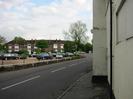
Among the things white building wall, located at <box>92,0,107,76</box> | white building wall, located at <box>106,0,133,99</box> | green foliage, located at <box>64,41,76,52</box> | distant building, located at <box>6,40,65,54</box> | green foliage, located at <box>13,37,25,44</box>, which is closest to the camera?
white building wall, located at <box>106,0,133,99</box>

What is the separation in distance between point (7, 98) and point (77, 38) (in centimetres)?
10932

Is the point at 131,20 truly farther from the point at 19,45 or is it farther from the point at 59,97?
the point at 19,45

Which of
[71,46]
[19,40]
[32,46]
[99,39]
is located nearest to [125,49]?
[99,39]

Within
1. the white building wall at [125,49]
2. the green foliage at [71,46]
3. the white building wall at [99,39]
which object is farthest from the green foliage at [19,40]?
the white building wall at [125,49]

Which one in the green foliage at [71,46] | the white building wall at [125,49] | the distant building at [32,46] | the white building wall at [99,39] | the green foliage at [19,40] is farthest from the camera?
the distant building at [32,46]

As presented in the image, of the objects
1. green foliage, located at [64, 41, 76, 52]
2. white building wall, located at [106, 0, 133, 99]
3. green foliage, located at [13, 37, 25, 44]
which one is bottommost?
white building wall, located at [106, 0, 133, 99]

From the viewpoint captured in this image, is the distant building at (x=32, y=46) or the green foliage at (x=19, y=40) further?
the distant building at (x=32, y=46)

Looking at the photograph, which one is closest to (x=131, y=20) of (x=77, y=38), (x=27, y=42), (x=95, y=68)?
(x=95, y=68)

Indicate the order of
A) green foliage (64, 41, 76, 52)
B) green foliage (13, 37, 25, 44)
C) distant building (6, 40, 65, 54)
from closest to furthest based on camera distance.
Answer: green foliage (64, 41, 76, 52) → green foliage (13, 37, 25, 44) → distant building (6, 40, 65, 54)

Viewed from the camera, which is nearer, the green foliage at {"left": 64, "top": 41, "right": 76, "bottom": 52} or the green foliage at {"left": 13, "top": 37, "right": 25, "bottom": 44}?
the green foliage at {"left": 64, "top": 41, "right": 76, "bottom": 52}

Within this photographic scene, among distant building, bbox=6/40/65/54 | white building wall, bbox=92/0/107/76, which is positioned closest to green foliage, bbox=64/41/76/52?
distant building, bbox=6/40/65/54

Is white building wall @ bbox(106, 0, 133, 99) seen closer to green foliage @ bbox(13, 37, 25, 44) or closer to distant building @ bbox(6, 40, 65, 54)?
green foliage @ bbox(13, 37, 25, 44)

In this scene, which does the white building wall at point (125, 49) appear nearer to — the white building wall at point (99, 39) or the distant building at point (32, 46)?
the white building wall at point (99, 39)

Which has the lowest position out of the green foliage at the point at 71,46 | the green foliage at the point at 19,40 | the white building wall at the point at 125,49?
the white building wall at the point at 125,49
